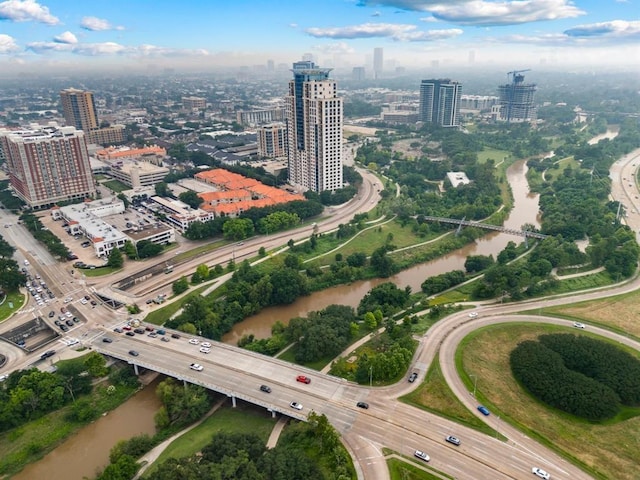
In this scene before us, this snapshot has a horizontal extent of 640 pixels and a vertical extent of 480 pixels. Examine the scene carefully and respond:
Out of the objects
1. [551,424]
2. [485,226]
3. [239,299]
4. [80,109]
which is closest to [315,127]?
[485,226]

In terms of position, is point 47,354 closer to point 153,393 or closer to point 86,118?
point 153,393

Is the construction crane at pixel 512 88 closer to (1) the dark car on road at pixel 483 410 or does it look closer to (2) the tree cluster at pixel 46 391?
(1) the dark car on road at pixel 483 410

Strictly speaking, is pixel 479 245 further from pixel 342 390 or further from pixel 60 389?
pixel 60 389

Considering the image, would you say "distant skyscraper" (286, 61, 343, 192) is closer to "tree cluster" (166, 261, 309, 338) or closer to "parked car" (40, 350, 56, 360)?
"tree cluster" (166, 261, 309, 338)

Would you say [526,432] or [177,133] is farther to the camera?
[177,133]

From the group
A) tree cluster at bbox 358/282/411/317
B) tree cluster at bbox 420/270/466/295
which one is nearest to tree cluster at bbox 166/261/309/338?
tree cluster at bbox 358/282/411/317

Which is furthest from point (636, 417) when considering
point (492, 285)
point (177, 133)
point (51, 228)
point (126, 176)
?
point (177, 133)
